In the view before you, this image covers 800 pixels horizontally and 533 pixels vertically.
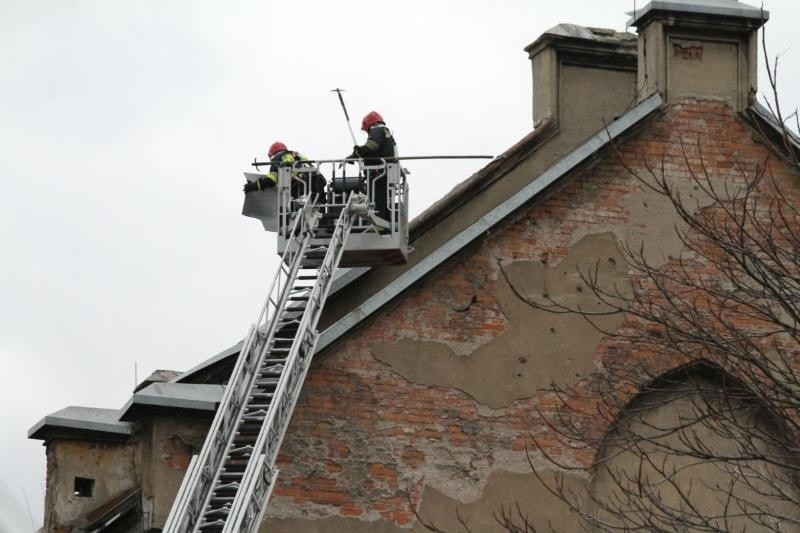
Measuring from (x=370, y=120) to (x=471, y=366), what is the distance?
295 centimetres

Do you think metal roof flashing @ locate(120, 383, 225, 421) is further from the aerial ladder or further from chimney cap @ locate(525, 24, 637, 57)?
chimney cap @ locate(525, 24, 637, 57)

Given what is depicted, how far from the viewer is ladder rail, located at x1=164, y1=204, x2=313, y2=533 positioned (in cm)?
1489

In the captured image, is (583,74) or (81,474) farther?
(583,74)

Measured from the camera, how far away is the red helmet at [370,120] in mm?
19375

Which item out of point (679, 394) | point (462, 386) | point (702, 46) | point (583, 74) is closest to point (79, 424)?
point (462, 386)

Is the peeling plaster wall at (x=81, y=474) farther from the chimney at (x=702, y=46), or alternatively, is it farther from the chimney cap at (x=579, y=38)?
the chimney cap at (x=579, y=38)

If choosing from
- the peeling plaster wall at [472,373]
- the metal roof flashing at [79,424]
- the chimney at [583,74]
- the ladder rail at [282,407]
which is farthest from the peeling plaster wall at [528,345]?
the chimney at [583,74]

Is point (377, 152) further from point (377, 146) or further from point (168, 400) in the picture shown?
point (168, 400)

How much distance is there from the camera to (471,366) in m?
17.9

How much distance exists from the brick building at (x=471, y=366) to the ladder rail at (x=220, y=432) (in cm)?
78

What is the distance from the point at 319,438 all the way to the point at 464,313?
1825 mm

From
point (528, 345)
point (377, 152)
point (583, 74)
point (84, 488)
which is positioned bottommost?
point (84, 488)

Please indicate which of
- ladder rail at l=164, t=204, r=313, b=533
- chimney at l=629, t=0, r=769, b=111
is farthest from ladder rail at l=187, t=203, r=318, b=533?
chimney at l=629, t=0, r=769, b=111

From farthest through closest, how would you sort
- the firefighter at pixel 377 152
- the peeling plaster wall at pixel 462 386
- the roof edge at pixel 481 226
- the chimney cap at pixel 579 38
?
the chimney cap at pixel 579 38
the firefighter at pixel 377 152
the roof edge at pixel 481 226
the peeling plaster wall at pixel 462 386
